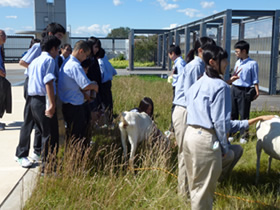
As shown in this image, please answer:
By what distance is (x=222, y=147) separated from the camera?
9.89 feet

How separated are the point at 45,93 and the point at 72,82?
1.29 feet

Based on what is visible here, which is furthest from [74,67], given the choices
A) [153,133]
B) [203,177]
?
[203,177]

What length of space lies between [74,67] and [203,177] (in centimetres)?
234

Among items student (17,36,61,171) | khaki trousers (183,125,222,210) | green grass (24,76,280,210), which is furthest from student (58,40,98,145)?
khaki trousers (183,125,222,210)

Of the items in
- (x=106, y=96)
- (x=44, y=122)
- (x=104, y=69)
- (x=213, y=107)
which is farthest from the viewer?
(x=106, y=96)

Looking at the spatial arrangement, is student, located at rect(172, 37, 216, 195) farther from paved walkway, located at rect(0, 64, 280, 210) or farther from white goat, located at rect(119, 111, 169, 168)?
paved walkway, located at rect(0, 64, 280, 210)

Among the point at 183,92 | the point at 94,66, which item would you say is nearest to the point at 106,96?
the point at 94,66

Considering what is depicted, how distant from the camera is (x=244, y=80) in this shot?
19.2 ft

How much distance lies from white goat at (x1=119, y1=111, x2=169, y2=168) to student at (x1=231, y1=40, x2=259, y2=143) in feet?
6.59

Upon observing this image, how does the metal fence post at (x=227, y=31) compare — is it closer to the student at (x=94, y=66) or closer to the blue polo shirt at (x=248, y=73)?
the blue polo shirt at (x=248, y=73)

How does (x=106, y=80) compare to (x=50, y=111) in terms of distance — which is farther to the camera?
(x=106, y=80)

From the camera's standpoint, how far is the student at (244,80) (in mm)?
5812

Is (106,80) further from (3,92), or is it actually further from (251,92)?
(251,92)

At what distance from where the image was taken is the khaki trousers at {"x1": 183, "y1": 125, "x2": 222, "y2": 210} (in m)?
2.96
